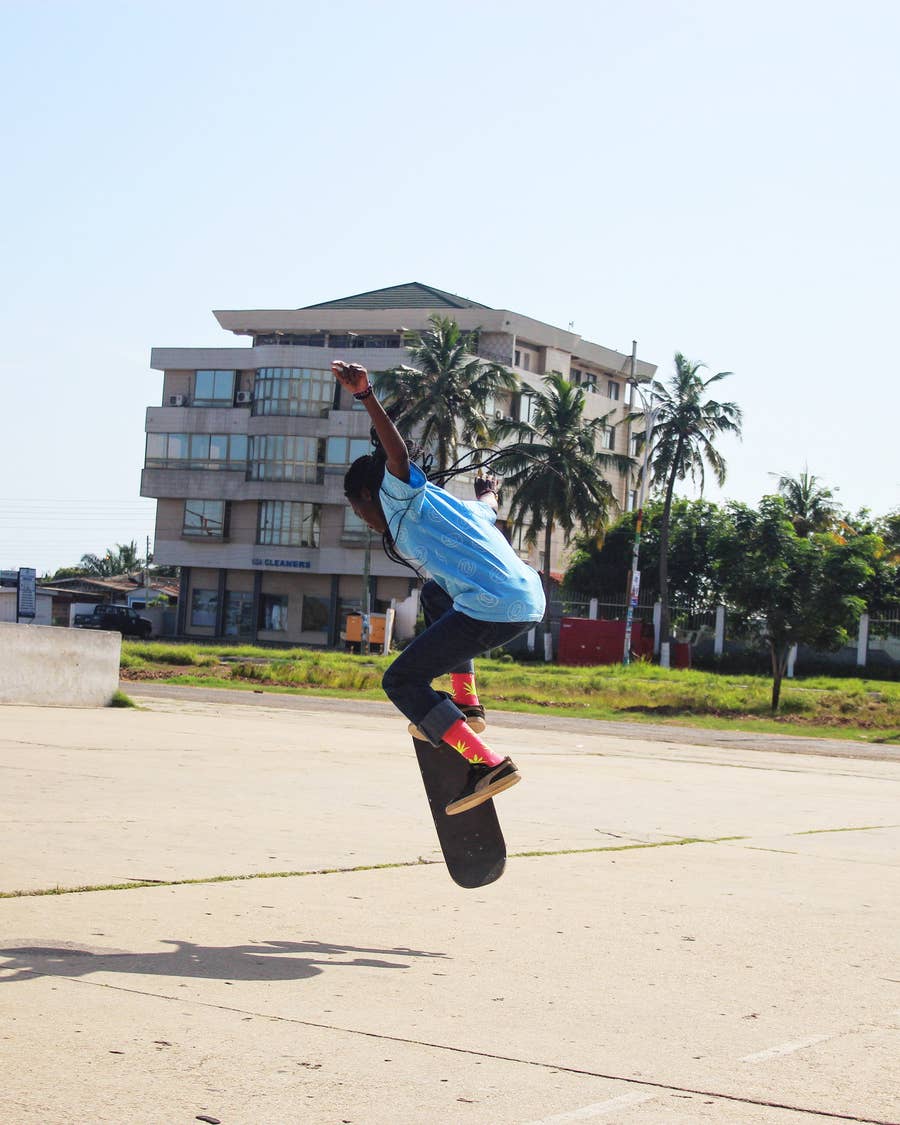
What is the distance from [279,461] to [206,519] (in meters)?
5.58

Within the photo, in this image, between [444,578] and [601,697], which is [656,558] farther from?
[444,578]

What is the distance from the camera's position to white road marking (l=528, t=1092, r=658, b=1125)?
305 cm

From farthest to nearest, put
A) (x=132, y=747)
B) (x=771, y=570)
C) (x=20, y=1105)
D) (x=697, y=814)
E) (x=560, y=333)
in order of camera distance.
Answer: (x=560, y=333) → (x=771, y=570) → (x=132, y=747) → (x=697, y=814) → (x=20, y=1105)

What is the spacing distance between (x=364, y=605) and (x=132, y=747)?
5303cm

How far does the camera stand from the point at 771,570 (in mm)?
30828

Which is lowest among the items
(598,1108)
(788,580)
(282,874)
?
(282,874)

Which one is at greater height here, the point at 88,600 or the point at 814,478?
the point at 814,478

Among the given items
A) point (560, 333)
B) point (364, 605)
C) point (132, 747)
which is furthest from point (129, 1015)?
point (560, 333)

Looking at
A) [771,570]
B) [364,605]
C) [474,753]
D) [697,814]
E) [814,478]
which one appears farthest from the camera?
[814,478]

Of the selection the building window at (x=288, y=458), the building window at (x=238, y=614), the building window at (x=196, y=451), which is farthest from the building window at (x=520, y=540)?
the building window at (x=196, y=451)

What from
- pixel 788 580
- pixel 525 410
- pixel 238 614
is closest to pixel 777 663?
pixel 788 580

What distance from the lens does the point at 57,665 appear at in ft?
59.0

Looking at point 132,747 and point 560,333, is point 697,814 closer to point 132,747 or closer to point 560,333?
point 132,747

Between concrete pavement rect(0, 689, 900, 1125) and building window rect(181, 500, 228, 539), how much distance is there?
65174 mm
